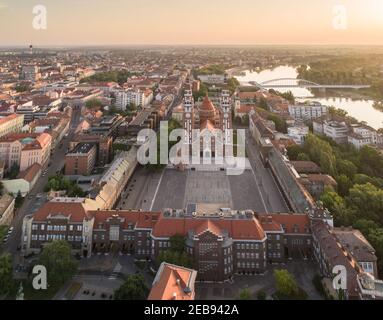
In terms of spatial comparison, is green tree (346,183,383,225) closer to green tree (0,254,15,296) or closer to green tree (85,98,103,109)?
green tree (0,254,15,296)

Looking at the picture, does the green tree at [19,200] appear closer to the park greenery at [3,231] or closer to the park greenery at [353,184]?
the park greenery at [3,231]

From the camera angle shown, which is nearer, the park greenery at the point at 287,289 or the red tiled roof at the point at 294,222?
the park greenery at the point at 287,289

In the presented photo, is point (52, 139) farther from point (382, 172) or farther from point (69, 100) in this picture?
point (382, 172)

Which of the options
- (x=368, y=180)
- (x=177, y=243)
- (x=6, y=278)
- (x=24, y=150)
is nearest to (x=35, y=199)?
(x=24, y=150)

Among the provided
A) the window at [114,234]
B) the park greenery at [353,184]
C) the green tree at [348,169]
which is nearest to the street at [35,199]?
the window at [114,234]

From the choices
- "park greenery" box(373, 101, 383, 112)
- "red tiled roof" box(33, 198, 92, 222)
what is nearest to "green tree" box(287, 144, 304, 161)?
"red tiled roof" box(33, 198, 92, 222)
